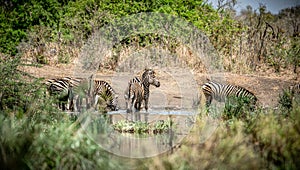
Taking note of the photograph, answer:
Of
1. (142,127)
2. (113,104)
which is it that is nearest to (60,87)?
(113,104)

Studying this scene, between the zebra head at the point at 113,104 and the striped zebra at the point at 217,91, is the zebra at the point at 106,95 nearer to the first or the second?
the zebra head at the point at 113,104

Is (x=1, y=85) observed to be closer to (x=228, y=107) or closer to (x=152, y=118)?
(x=152, y=118)

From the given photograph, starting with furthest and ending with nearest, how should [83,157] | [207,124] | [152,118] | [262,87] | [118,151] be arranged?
1. [262,87]
2. [152,118]
3. [207,124]
4. [118,151]
5. [83,157]

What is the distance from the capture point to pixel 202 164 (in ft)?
13.7

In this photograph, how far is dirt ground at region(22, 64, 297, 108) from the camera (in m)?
11.1

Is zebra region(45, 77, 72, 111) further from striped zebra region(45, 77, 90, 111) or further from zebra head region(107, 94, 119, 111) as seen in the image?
zebra head region(107, 94, 119, 111)

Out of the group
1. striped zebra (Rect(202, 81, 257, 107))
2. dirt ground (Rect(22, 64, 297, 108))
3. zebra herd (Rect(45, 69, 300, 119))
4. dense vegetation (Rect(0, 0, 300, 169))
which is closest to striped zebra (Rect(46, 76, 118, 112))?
zebra herd (Rect(45, 69, 300, 119))

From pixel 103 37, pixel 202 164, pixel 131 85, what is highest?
pixel 103 37

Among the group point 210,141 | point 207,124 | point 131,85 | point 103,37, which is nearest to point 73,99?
point 131,85

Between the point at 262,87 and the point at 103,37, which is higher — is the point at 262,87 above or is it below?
below

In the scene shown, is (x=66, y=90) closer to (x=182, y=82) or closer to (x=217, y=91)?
(x=217, y=91)

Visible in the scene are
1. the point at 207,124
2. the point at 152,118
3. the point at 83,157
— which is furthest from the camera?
the point at 152,118

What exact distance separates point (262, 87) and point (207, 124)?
6.99 meters

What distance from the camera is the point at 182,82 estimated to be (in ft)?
42.3
